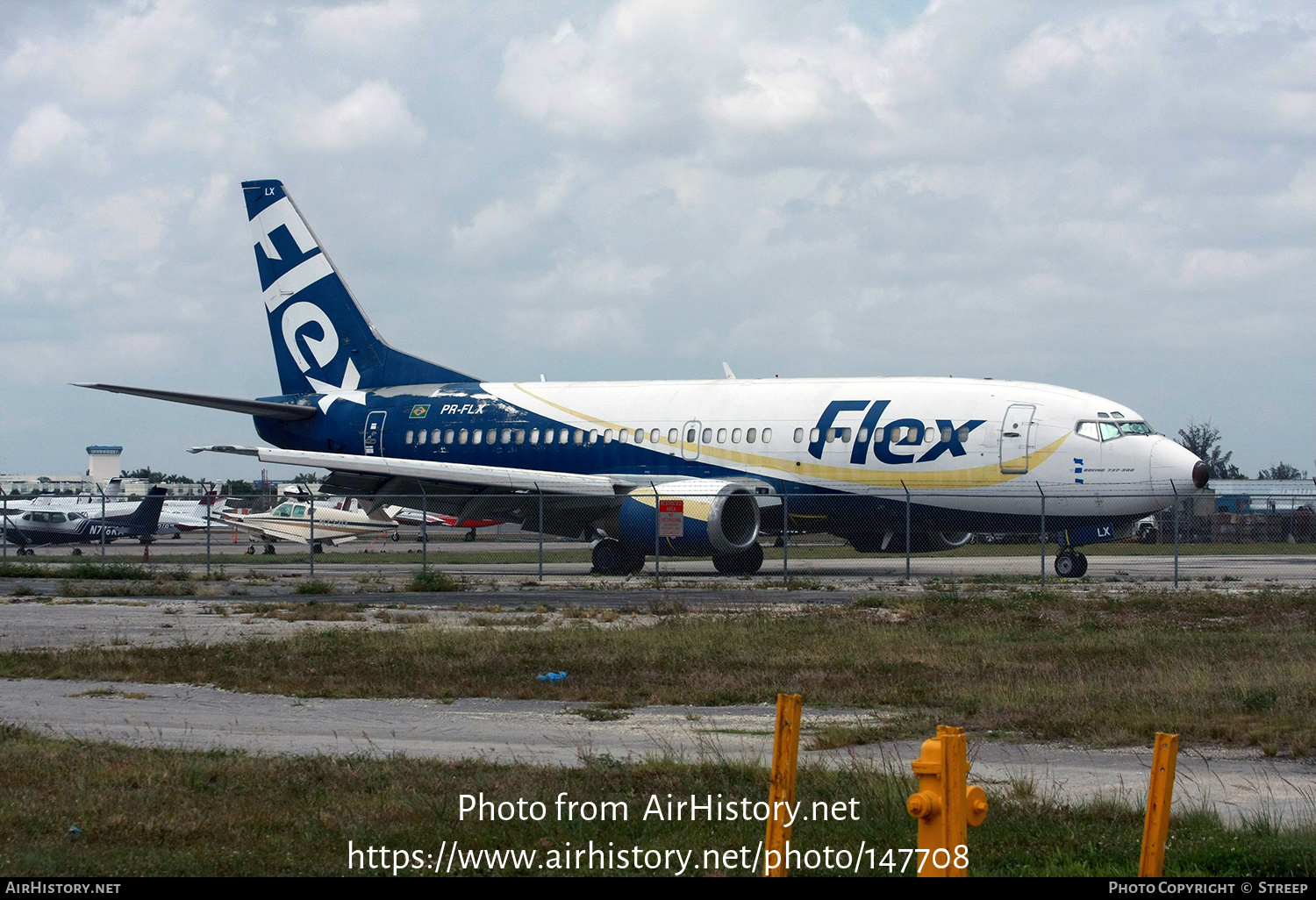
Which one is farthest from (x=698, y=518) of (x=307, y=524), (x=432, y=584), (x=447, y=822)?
(x=307, y=524)

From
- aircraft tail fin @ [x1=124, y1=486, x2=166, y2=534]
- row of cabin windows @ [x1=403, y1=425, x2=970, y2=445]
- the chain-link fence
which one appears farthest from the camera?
aircraft tail fin @ [x1=124, y1=486, x2=166, y2=534]

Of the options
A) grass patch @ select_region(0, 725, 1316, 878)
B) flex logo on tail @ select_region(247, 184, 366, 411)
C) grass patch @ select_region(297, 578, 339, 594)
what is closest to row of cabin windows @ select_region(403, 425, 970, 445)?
flex logo on tail @ select_region(247, 184, 366, 411)

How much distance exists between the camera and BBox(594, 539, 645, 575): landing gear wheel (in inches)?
1145

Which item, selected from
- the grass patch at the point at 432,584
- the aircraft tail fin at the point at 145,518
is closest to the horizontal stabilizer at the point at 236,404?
the grass patch at the point at 432,584

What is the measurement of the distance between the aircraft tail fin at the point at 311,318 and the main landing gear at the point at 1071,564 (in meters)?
15.1

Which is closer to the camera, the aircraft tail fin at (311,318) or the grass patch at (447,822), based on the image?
Answer: the grass patch at (447,822)

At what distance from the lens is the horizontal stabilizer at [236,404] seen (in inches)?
1141

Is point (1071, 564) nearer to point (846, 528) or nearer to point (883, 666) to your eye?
point (846, 528)

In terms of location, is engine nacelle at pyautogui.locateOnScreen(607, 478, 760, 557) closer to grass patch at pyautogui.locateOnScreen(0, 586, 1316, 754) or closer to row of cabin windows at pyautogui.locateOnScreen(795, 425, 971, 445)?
row of cabin windows at pyautogui.locateOnScreen(795, 425, 971, 445)

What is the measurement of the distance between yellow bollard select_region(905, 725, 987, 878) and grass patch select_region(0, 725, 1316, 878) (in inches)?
63.1

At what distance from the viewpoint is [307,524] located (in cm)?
4762

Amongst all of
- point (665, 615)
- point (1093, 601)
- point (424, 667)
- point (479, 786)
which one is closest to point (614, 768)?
point (479, 786)

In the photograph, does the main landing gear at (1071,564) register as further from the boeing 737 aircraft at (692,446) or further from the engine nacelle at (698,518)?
the engine nacelle at (698,518)

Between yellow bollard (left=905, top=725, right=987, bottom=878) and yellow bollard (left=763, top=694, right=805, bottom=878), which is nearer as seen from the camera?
yellow bollard (left=905, top=725, right=987, bottom=878)
